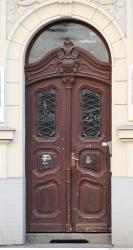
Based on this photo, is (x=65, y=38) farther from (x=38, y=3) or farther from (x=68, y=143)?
(x=68, y=143)

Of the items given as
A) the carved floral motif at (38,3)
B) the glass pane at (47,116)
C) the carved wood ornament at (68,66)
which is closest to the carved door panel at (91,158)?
the carved wood ornament at (68,66)

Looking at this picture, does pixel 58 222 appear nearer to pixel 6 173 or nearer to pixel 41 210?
pixel 41 210

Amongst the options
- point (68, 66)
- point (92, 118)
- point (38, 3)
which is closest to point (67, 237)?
point (92, 118)

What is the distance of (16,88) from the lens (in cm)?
966

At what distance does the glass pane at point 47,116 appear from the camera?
9.91m

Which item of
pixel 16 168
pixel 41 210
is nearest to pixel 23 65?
pixel 16 168

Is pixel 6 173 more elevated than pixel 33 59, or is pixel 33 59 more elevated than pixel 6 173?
pixel 33 59

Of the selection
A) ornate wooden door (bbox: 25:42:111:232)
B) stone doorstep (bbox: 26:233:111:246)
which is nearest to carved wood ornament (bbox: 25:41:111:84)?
ornate wooden door (bbox: 25:42:111:232)

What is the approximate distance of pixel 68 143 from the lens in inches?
388

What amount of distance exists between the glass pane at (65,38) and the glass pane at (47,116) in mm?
607

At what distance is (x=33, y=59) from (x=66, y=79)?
570 millimetres

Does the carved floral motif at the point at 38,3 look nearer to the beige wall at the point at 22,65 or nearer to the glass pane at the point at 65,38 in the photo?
the beige wall at the point at 22,65

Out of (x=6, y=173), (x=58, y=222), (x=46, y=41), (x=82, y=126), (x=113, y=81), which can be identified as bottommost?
(x=58, y=222)

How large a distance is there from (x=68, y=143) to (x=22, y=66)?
1.29 meters
